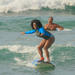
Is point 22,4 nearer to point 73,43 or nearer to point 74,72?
point 73,43

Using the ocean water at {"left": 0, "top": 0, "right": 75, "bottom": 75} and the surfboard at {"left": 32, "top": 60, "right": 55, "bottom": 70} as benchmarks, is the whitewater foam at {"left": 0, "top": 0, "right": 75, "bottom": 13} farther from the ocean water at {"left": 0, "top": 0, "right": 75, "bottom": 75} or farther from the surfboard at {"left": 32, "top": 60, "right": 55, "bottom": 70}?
A: the surfboard at {"left": 32, "top": 60, "right": 55, "bottom": 70}

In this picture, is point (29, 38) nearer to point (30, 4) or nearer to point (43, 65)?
point (43, 65)

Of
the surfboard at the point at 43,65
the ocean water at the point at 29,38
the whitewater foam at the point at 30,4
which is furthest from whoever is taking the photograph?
the whitewater foam at the point at 30,4

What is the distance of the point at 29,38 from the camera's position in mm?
14602

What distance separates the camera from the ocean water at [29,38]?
30.4ft

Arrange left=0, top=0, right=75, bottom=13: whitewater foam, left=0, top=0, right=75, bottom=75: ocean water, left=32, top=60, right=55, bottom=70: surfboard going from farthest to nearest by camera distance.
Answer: left=0, top=0, right=75, bottom=13: whitewater foam < left=0, top=0, right=75, bottom=75: ocean water < left=32, top=60, right=55, bottom=70: surfboard

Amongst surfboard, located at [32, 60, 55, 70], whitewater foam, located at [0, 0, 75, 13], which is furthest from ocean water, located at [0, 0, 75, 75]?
surfboard, located at [32, 60, 55, 70]

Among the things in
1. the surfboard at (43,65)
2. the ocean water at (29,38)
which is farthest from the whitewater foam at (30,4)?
the surfboard at (43,65)

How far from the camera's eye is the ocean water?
365 inches

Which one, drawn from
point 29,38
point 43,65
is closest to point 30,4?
point 29,38

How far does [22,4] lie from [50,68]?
15.0 metres

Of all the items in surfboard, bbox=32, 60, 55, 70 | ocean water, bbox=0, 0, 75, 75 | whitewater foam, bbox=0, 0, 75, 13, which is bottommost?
surfboard, bbox=32, 60, 55, 70

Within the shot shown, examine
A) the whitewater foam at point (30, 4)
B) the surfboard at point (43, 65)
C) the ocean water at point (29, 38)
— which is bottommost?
the surfboard at point (43, 65)

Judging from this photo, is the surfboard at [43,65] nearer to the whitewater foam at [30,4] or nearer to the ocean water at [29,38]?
the ocean water at [29,38]
